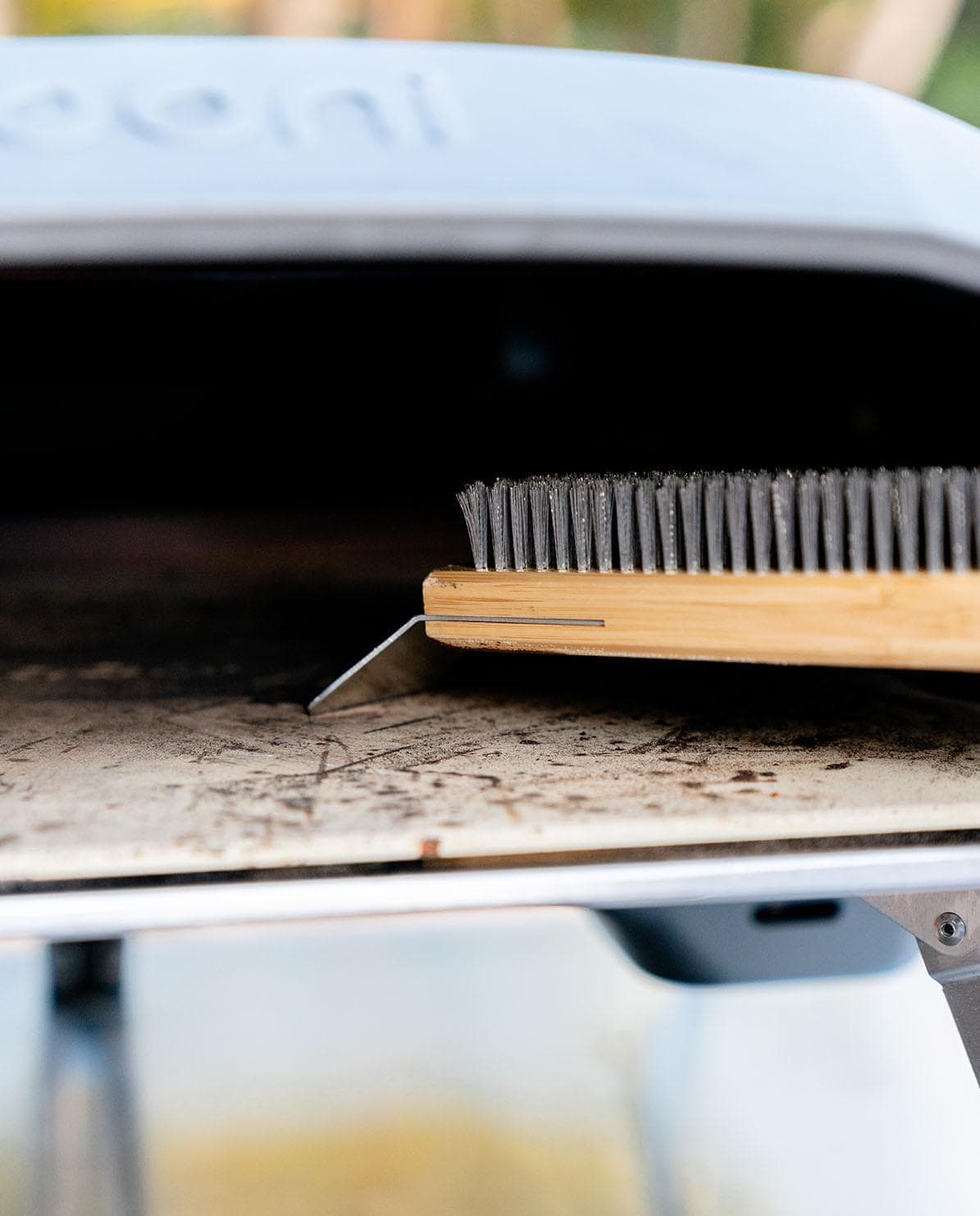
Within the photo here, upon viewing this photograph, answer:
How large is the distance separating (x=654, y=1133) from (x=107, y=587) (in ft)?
2.00

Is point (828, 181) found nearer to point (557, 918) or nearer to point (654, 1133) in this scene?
point (654, 1133)

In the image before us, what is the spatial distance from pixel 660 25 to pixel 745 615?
5.43 meters

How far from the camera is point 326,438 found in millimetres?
872

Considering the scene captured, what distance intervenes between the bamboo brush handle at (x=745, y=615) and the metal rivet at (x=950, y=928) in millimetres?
81

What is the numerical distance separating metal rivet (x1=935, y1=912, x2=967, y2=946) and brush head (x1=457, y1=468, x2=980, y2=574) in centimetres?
11

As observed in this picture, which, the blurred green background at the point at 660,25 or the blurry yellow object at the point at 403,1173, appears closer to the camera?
the blurry yellow object at the point at 403,1173

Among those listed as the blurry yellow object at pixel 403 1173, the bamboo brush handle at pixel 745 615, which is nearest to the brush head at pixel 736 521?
the bamboo brush handle at pixel 745 615

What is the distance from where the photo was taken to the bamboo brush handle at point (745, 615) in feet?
1.05

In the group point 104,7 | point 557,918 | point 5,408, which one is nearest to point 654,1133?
point 557,918

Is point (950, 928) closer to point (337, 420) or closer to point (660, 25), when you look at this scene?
point (337, 420)

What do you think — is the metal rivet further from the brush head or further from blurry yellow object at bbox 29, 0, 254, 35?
blurry yellow object at bbox 29, 0, 254, 35

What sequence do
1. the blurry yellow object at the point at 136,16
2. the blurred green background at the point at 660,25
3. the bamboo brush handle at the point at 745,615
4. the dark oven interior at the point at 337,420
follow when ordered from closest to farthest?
the bamboo brush handle at the point at 745,615 < the dark oven interior at the point at 337,420 < the blurred green background at the point at 660,25 < the blurry yellow object at the point at 136,16

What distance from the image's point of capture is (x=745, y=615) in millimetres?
343

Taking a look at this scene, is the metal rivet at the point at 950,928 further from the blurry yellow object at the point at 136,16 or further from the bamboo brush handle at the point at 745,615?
the blurry yellow object at the point at 136,16
